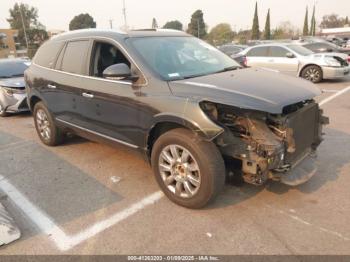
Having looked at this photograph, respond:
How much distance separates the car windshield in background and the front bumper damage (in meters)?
7.34

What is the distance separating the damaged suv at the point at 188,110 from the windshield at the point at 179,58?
0.05ft

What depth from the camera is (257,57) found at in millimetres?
12695

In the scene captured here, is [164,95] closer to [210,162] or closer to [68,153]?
[210,162]

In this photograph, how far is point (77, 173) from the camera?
451 cm

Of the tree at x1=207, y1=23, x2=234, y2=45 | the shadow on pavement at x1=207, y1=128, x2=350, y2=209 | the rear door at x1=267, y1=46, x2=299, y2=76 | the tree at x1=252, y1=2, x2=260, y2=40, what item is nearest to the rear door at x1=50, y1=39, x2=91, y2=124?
the shadow on pavement at x1=207, y1=128, x2=350, y2=209

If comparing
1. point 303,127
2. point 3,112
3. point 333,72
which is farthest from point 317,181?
point 333,72

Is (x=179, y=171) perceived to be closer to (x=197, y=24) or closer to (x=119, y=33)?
(x=119, y=33)

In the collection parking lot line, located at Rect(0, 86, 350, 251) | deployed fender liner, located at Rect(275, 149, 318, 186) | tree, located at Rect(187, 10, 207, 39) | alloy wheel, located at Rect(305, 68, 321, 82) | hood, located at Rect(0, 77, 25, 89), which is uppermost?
tree, located at Rect(187, 10, 207, 39)

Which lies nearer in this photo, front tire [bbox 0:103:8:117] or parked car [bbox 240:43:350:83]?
front tire [bbox 0:103:8:117]

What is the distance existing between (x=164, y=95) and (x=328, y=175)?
2312mm

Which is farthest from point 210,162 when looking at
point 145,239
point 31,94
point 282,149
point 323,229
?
point 31,94

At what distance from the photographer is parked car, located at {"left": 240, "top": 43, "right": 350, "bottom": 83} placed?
11391 mm

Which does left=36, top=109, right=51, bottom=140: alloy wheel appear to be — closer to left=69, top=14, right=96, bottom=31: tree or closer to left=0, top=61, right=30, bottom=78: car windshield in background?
left=0, top=61, right=30, bottom=78: car windshield in background

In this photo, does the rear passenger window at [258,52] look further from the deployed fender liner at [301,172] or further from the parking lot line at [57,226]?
the parking lot line at [57,226]
